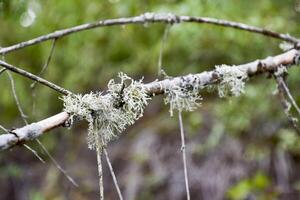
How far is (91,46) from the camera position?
4.22m

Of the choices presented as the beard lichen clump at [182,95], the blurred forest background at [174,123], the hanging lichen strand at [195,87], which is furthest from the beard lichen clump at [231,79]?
the blurred forest background at [174,123]

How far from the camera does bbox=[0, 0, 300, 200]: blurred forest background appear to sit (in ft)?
10.2

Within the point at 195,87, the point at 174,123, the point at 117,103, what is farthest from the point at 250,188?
the point at 117,103

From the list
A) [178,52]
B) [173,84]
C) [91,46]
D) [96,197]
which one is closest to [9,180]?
[96,197]

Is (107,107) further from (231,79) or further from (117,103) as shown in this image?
(231,79)

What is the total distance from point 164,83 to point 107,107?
236 mm

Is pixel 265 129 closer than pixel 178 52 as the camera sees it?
Yes

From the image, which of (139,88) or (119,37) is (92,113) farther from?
(119,37)

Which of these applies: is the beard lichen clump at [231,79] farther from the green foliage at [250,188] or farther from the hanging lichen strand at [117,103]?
the green foliage at [250,188]

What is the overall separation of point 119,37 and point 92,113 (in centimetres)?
296

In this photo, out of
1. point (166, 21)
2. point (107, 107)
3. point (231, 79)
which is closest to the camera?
point (107, 107)

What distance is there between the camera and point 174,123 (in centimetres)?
369

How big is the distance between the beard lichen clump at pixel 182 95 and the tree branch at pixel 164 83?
0.03ft

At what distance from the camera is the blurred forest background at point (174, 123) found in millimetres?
3102
